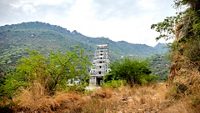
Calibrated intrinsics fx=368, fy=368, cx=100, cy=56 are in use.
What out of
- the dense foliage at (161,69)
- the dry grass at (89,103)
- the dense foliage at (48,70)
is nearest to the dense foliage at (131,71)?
the dense foliage at (161,69)

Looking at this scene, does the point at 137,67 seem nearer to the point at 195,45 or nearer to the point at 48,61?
the point at 48,61

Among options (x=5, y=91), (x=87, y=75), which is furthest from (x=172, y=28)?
(x=5, y=91)

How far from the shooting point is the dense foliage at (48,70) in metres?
13.6

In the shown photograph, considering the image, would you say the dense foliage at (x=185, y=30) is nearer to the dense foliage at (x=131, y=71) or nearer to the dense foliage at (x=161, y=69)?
the dense foliage at (x=161, y=69)

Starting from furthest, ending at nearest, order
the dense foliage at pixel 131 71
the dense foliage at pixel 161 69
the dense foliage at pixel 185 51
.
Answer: the dense foliage at pixel 131 71
the dense foliage at pixel 161 69
the dense foliage at pixel 185 51

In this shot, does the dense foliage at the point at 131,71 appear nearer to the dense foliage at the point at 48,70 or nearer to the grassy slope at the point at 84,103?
the dense foliage at the point at 48,70

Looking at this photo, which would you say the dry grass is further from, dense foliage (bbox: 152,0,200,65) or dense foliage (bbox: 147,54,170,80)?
dense foliage (bbox: 147,54,170,80)

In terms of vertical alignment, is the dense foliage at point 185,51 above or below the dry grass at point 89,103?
above

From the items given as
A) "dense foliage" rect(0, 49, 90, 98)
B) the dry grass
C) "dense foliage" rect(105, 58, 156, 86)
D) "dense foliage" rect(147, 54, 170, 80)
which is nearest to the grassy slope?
the dry grass

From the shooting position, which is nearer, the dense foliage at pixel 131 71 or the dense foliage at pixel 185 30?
the dense foliage at pixel 185 30

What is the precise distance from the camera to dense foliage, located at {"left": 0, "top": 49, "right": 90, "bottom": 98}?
13.6m

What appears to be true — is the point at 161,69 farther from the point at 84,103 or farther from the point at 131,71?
the point at 84,103

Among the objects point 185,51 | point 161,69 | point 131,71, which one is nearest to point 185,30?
point 185,51

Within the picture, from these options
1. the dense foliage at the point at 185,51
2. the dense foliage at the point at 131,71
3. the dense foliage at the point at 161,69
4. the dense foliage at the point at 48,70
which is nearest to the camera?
the dense foliage at the point at 185,51
